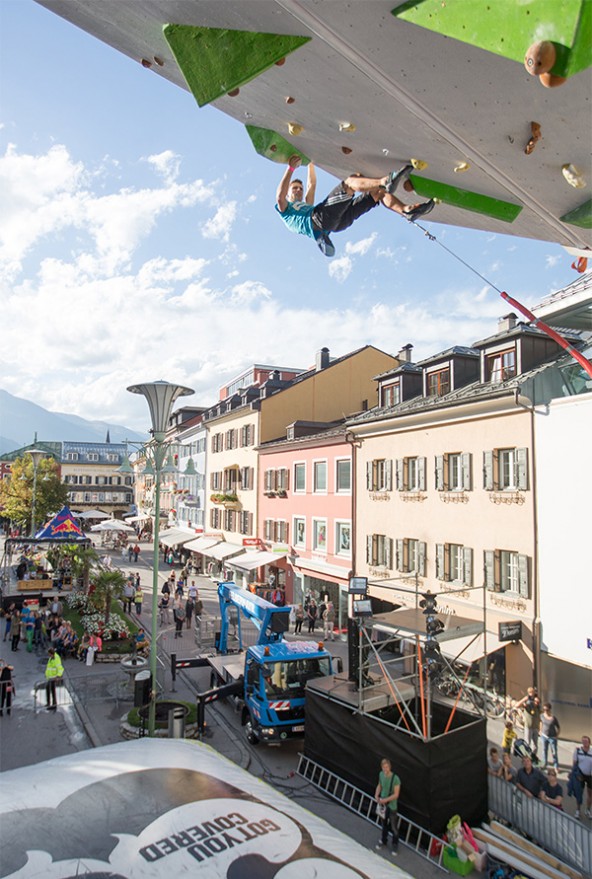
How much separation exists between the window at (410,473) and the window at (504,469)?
3.52 m

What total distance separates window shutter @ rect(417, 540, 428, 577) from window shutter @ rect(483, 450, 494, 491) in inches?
154

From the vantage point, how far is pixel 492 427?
2008 centimetres

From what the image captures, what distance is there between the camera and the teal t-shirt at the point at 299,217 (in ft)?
15.1

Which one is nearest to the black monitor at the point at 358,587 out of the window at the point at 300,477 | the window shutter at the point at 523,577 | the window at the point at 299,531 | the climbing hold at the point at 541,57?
the window shutter at the point at 523,577

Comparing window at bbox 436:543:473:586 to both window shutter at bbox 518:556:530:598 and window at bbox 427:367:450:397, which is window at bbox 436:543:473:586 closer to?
window shutter at bbox 518:556:530:598

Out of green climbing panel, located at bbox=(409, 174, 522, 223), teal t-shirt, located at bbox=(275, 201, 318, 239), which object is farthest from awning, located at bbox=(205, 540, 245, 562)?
green climbing panel, located at bbox=(409, 174, 522, 223)

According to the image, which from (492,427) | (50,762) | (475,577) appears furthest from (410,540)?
(50,762)

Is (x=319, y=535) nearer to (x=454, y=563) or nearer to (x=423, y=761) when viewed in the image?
(x=454, y=563)

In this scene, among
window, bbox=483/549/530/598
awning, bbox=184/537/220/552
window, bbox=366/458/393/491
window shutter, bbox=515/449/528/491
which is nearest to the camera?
window shutter, bbox=515/449/528/491

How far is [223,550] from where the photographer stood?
40.7 metres

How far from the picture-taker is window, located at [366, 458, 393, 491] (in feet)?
83.5

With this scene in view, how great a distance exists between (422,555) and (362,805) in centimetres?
1158

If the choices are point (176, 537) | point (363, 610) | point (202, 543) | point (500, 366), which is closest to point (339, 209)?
point (363, 610)

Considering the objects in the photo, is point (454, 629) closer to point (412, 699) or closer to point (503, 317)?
point (412, 699)
